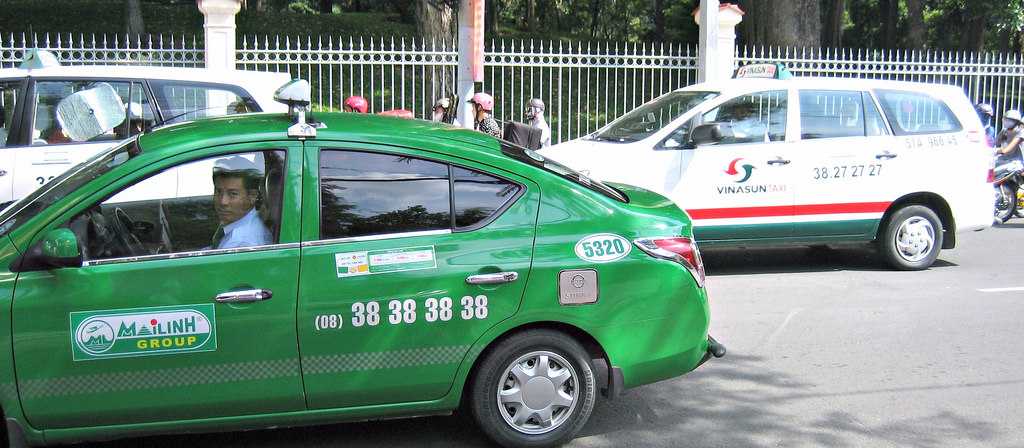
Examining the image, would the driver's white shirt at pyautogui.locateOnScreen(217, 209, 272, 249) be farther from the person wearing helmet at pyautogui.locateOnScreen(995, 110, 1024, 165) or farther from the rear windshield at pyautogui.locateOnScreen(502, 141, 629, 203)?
the person wearing helmet at pyautogui.locateOnScreen(995, 110, 1024, 165)

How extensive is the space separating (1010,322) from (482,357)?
478 centimetres

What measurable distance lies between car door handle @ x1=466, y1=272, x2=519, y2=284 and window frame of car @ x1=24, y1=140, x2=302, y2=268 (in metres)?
0.77

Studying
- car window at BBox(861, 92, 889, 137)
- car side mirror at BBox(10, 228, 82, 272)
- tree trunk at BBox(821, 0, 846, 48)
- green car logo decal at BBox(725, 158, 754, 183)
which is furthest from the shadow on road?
tree trunk at BBox(821, 0, 846, 48)

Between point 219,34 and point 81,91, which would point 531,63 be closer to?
point 219,34

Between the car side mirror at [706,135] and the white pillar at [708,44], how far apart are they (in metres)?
6.36

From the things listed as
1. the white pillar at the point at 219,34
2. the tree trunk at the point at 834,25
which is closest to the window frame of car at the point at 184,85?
the white pillar at the point at 219,34

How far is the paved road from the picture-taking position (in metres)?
5.08

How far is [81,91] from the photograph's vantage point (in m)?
7.96

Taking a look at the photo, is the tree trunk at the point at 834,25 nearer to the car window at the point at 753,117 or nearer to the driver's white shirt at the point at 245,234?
the car window at the point at 753,117

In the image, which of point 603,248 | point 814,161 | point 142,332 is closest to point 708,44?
point 814,161

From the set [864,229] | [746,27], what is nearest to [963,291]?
[864,229]

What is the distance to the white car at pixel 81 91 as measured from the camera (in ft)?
25.8

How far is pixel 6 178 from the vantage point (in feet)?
25.6

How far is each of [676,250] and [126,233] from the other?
2.47 metres
